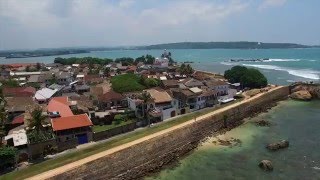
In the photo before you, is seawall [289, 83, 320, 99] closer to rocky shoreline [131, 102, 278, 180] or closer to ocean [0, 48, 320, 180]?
ocean [0, 48, 320, 180]

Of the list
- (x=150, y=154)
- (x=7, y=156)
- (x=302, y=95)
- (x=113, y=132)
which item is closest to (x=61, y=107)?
(x=113, y=132)

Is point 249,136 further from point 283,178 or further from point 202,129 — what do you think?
point 283,178

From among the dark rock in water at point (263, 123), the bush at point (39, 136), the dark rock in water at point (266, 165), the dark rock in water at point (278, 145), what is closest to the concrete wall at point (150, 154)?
the dark rock in water at point (263, 123)

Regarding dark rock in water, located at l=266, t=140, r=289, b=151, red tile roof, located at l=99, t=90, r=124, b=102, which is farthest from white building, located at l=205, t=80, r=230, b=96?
dark rock in water, located at l=266, t=140, r=289, b=151

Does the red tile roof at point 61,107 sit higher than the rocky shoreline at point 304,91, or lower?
higher

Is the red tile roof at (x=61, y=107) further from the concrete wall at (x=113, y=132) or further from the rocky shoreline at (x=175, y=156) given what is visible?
the rocky shoreline at (x=175, y=156)

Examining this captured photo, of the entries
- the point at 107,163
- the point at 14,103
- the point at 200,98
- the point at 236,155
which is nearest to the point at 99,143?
the point at 107,163
